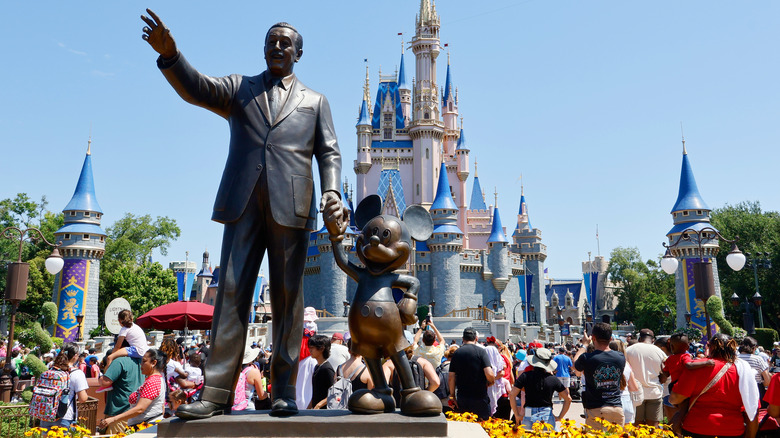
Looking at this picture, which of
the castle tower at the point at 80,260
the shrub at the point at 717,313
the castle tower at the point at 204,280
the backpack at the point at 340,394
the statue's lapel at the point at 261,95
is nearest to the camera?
the statue's lapel at the point at 261,95

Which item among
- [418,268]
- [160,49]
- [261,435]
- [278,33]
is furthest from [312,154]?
[418,268]

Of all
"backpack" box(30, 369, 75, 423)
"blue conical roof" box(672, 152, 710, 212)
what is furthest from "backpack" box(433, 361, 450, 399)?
"blue conical roof" box(672, 152, 710, 212)

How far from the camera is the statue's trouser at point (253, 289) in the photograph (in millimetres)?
3797

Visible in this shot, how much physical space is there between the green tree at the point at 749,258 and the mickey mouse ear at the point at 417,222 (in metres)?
38.7

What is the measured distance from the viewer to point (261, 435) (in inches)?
134

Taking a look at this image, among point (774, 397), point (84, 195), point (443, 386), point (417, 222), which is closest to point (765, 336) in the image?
point (443, 386)

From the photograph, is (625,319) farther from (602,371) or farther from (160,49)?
(160,49)

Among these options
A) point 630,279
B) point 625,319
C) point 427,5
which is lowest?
point 625,319

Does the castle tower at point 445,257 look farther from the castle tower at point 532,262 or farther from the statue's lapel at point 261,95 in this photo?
the statue's lapel at point 261,95

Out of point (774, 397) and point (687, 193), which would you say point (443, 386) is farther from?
point (687, 193)

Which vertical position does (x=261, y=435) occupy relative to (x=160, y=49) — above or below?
below

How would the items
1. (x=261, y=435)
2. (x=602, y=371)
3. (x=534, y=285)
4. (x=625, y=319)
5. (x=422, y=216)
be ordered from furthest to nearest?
(x=625, y=319) < (x=534, y=285) < (x=602, y=371) < (x=422, y=216) < (x=261, y=435)

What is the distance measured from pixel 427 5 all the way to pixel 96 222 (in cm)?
3564

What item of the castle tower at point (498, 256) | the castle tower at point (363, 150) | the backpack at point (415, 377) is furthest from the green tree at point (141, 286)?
the backpack at point (415, 377)
